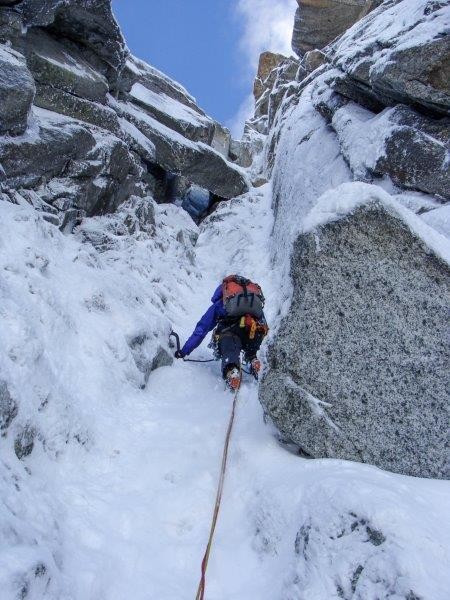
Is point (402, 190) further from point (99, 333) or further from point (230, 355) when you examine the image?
point (99, 333)

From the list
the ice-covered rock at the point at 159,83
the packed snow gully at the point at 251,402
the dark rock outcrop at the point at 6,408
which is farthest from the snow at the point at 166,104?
the dark rock outcrop at the point at 6,408

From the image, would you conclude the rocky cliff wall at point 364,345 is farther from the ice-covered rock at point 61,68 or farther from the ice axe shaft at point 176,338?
the ice-covered rock at point 61,68

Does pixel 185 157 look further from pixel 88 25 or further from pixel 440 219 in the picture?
pixel 440 219

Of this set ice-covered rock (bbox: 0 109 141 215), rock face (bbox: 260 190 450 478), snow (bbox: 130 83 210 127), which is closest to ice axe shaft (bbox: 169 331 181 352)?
rock face (bbox: 260 190 450 478)

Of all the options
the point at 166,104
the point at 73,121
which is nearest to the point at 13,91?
the point at 73,121

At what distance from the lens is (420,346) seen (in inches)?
202

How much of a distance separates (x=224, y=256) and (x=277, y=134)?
1328 cm

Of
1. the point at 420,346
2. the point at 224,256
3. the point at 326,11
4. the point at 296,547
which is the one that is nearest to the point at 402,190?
the point at 420,346

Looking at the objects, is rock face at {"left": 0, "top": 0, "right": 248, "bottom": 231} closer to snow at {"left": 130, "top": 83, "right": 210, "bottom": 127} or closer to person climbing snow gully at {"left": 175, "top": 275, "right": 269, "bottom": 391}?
snow at {"left": 130, "top": 83, "right": 210, "bottom": 127}

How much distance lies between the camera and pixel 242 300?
9.66 metres

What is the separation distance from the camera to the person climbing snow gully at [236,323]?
9.45 m

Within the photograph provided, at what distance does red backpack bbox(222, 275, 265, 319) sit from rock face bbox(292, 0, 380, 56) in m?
39.2

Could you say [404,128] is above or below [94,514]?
above

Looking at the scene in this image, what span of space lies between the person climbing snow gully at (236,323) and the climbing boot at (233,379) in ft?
2.16
